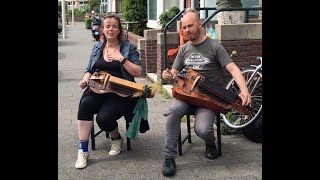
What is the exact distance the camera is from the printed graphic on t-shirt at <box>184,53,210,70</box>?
4.18 metres

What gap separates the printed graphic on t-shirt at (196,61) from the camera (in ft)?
13.7

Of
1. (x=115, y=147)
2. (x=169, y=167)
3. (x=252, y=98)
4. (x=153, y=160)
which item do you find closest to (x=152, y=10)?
(x=252, y=98)

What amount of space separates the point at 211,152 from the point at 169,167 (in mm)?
568

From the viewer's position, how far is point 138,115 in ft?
14.3

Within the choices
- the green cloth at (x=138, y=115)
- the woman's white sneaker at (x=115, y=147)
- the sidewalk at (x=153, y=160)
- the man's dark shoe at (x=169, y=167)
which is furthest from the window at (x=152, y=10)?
the man's dark shoe at (x=169, y=167)

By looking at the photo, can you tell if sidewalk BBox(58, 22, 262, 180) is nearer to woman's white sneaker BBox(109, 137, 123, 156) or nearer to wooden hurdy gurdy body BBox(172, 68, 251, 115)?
woman's white sneaker BBox(109, 137, 123, 156)

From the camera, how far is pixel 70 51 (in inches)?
641
